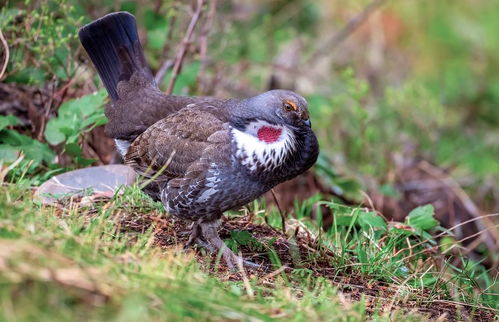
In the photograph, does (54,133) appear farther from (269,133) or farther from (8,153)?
(269,133)

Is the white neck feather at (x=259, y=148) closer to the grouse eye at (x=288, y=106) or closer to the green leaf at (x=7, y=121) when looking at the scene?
the grouse eye at (x=288, y=106)

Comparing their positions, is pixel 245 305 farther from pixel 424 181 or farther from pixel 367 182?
pixel 424 181

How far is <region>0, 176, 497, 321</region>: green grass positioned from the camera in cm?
270

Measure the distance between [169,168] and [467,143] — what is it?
5643 mm

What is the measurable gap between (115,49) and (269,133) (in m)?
1.39

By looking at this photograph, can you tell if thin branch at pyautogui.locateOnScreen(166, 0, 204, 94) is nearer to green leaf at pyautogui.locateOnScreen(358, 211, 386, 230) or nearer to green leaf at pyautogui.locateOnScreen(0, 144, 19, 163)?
green leaf at pyautogui.locateOnScreen(0, 144, 19, 163)

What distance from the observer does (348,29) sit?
343 inches

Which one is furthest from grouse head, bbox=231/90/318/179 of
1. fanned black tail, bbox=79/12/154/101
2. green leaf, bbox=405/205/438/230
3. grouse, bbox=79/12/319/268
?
fanned black tail, bbox=79/12/154/101

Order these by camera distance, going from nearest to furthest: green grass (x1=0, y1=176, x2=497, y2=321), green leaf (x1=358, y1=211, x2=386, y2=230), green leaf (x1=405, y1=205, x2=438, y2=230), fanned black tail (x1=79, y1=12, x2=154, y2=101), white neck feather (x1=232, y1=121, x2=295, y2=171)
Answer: green grass (x1=0, y1=176, x2=497, y2=321) → white neck feather (x1=232, y1=121, x2=295, y2=171) → green leaf (x1=358, y1=211, x2=386, y2=230) → green leaf (x1=405, y1=205, x2=438, y2=230) → fanned black tail (x1=79, y1=12, x2=154, y2=101)

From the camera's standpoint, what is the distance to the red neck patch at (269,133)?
4285 mm

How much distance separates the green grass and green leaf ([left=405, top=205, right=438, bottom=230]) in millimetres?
248

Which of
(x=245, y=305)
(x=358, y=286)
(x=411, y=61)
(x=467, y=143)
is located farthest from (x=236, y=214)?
(x=411, y=61)

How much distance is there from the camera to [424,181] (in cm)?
790

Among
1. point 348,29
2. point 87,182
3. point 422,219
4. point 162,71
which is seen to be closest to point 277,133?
point 422,219
